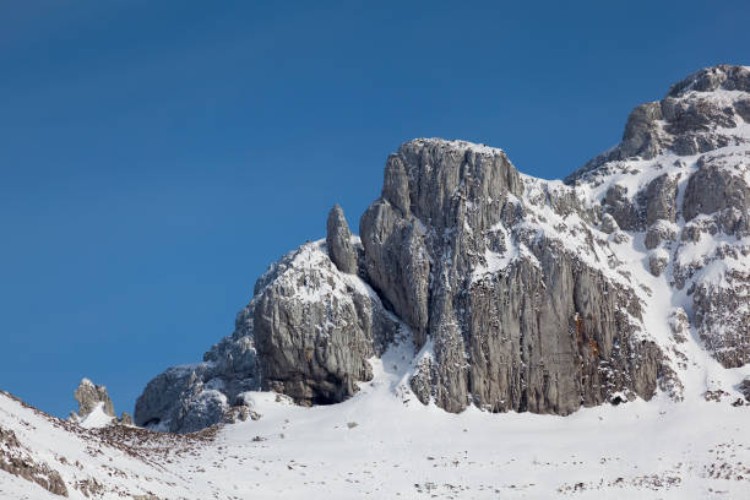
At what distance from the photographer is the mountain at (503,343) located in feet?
265

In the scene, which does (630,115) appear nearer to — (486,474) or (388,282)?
(388,282)

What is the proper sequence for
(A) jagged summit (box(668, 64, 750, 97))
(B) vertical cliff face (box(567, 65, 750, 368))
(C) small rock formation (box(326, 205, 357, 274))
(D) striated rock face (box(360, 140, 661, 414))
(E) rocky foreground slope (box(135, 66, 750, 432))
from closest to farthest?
(D) striated rock face (box(360, 140, 661, 414))
(E) rocky foreground slope (box(135, 66, 750, 432))
(B) vertical cliff face (box(567, 65, 750, 368))
(C) small rock formation (box(326, 205, 357, 274))
(A) jagged summit (box(668, 64, 750, 97))

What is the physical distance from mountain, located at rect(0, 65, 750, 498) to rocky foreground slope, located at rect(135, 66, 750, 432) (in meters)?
0.15

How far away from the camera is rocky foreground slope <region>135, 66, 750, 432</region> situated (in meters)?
93.4

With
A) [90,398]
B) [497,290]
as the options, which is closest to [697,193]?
[497,290]

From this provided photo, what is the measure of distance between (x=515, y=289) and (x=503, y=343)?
427 centimetres

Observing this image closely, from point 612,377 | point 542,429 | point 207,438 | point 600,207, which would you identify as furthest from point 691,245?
point 207,438

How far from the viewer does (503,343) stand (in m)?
94.1

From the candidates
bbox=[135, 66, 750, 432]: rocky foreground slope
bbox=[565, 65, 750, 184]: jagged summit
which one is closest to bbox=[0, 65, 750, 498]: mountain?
bbox=[135, 66, 750, 432]: rocky foreground slope

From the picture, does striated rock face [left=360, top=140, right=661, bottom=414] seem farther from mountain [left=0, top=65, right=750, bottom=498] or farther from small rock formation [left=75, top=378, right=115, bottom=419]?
small rock formation [left=75, top=378, right=115, bottom=419]

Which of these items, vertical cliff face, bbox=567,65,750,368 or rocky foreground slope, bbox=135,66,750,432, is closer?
rocky foreground slope, bbox=135,66,750,432

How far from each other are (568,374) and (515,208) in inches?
566

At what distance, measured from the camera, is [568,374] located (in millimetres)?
93000

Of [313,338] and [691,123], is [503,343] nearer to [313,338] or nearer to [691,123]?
[313,338]
